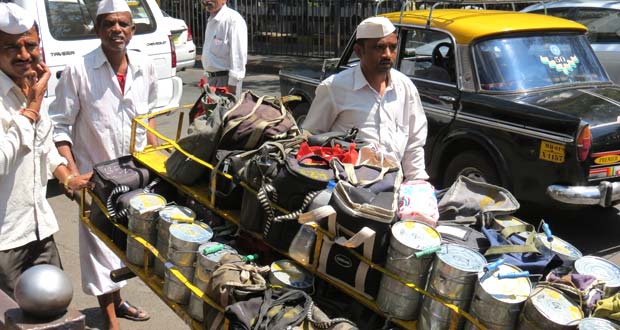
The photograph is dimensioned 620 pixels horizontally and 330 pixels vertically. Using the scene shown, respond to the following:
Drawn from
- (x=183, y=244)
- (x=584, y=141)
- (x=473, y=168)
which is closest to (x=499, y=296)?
(x=183, y=244)

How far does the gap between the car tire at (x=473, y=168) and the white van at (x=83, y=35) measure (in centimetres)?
286

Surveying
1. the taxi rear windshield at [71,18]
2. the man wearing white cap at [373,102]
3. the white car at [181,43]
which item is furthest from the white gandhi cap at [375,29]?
the white car at [181,43]

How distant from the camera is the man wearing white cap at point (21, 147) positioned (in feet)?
9.50

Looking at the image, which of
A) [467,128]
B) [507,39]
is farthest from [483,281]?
[507,39]

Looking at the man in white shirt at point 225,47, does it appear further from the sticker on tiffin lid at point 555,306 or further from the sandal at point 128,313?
the sticker on tiffin lid at point 555,306

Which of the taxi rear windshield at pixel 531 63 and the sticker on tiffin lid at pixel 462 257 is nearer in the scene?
the sticker on tiffin lid at pixel 462 257

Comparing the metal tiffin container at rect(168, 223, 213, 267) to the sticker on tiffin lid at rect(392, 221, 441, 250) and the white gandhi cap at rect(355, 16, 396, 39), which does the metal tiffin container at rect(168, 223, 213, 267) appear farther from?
the white gandhi cap at rect(355, 16, 396, 39)

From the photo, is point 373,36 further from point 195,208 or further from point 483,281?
point 483,281

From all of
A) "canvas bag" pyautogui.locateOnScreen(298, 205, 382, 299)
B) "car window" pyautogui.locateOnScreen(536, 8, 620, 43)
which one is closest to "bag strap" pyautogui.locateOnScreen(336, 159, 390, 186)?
"canvas bag" pyautogui.locateOnScreen(298, 205, 382, 299)

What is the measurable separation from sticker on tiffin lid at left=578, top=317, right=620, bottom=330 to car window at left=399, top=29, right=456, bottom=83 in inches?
169

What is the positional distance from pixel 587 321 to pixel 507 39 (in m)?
4.39

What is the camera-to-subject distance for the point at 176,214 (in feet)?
10.8

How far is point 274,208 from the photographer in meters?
2.89

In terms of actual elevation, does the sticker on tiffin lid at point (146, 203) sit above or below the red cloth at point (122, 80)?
below
